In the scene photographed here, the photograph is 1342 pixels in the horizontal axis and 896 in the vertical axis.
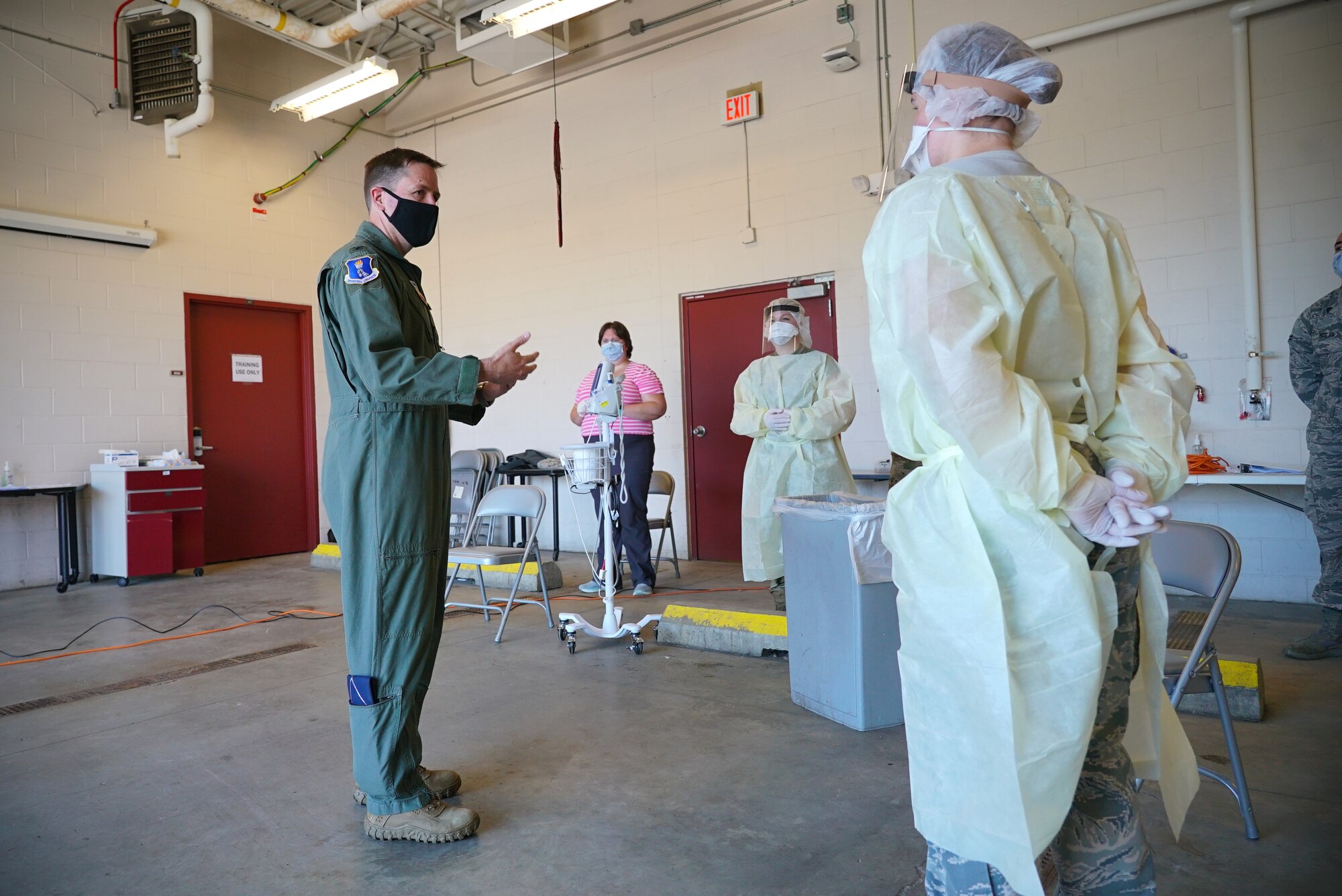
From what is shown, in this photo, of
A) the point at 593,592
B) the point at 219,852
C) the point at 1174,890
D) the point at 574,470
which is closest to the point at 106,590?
the point at 593,592

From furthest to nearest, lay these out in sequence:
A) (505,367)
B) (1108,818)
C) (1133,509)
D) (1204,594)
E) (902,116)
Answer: (902,116) → (1204,594) → (505,367) → (1108,818) → (1133,509)

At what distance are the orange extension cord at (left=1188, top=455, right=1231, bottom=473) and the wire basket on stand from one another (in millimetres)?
2865

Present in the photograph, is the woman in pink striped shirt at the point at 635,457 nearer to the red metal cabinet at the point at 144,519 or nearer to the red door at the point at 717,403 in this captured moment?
the red door at the point at 717,403

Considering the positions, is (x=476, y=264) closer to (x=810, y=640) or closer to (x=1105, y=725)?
(x=810, y=640)

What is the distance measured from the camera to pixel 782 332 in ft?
Result: 14.1

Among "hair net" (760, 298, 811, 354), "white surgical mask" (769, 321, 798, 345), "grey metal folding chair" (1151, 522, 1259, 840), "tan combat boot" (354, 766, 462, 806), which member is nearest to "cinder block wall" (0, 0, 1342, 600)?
"hair net" (760, 298, 811, 354)

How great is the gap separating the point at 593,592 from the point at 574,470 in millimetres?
1788

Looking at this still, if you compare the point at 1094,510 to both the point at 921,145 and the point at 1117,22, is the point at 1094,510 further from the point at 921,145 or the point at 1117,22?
the point at 1117,22

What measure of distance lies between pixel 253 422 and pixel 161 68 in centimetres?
288

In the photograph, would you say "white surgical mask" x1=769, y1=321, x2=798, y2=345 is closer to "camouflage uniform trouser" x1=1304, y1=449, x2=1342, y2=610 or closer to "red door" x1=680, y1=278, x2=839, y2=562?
"red door" x1=680, y1=278, x2=839, y2=562

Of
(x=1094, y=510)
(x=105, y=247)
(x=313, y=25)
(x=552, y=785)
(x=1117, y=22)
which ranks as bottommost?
(x=552, y=785)

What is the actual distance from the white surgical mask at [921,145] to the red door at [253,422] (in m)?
7.19

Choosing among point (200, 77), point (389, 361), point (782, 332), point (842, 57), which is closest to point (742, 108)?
point (842, 57)

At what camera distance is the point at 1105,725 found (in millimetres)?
1220
